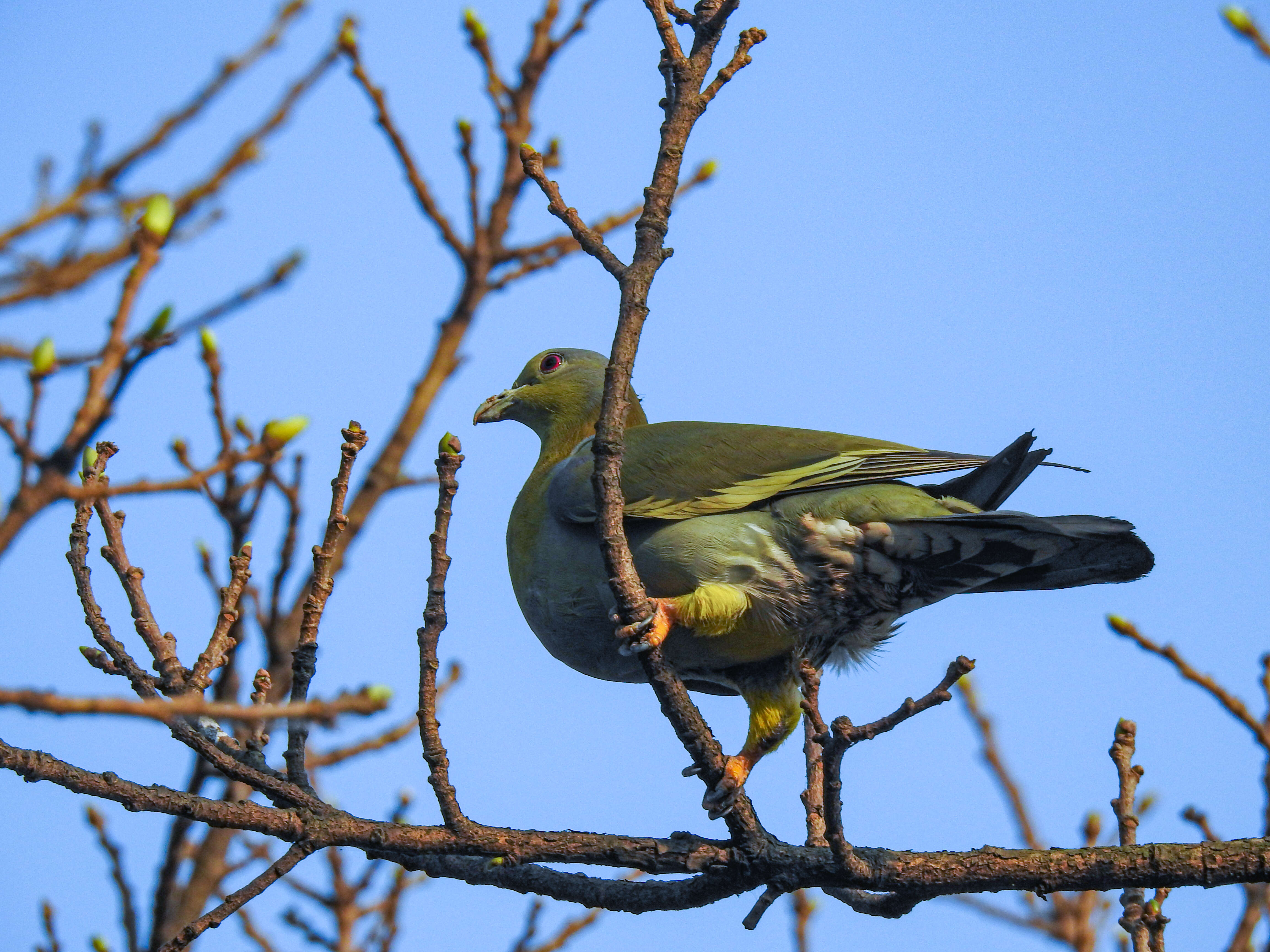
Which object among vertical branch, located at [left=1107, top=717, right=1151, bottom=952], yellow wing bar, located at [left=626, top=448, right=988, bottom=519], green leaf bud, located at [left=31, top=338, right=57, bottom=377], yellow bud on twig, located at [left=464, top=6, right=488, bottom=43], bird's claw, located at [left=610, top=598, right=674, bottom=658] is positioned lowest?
vertical branch, located at [left=1107, top=717, right=1151, bottom=952]

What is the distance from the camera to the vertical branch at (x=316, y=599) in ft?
10.7

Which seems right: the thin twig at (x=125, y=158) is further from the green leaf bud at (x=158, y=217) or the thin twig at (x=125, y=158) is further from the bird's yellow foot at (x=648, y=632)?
the bird's yellow foot at (x=648, y=632)

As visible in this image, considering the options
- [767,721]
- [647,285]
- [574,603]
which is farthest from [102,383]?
[767,721]

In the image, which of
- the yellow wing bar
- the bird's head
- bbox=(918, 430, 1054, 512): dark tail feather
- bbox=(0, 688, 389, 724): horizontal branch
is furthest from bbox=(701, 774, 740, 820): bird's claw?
the bird's head

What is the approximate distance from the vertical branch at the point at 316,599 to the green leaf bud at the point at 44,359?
1.43 metres

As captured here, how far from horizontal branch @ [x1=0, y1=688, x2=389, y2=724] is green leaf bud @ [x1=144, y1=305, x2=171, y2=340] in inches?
21.7

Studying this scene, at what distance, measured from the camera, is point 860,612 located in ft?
15.9

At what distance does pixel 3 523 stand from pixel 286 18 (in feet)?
7.39

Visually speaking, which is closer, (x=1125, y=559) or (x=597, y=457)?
(x=597, y=457)

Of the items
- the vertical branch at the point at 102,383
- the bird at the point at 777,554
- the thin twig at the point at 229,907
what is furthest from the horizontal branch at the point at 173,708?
the bird at the point at 777,554

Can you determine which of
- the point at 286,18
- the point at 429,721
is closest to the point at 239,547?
the point at 429,721

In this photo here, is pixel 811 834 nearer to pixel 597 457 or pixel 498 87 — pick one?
pixel 597 457

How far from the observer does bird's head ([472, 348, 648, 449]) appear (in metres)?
6.19

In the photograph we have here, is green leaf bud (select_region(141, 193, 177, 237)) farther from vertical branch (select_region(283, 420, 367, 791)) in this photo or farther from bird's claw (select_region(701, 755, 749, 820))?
bird's claw (select_region(701, 755, 749, 820))
